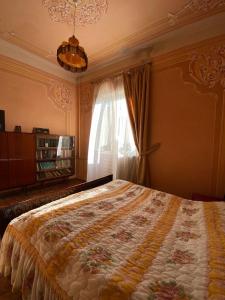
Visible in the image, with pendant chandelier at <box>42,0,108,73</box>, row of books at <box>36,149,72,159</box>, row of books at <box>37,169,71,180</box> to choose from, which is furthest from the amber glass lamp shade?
row of books at <box>37,169,71,180</box>

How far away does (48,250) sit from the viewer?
0.94 metres

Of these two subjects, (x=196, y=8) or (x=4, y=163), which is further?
(x=4, y=163)

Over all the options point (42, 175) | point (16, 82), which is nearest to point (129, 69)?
point (16, 82)

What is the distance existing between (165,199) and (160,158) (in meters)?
1.15

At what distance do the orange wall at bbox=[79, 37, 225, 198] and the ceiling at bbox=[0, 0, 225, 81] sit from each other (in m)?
0.39

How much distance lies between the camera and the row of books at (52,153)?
3.38m

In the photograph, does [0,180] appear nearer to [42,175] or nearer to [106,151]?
[42,175]

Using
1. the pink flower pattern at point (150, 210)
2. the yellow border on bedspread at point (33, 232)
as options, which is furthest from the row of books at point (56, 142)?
the pink flower pattern at point (150, 210)

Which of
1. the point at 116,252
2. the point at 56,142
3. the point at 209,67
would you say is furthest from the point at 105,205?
the point at 56,142

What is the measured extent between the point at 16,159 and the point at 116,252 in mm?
2812

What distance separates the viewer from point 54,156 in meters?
3.62

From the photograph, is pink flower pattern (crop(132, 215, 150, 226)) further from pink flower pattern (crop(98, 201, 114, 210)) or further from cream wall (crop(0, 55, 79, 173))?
cream wall (crop(0, 55, 79, 173))

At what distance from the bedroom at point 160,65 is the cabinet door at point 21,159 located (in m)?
0.23

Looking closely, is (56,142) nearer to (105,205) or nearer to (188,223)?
(105,205)
